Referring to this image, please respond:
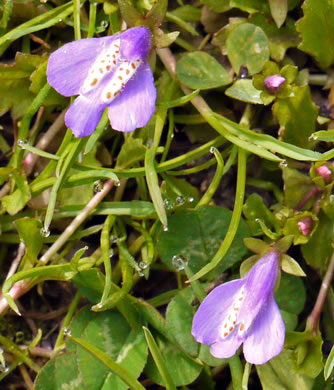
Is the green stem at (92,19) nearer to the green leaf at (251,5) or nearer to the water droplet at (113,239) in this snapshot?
the green leaf at (251,5)

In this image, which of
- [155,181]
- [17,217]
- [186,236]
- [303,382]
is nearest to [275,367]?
[303,382]

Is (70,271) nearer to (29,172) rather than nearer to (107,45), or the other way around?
(29,172)

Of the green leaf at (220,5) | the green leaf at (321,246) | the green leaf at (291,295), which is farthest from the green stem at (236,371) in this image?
the green leaf at (220,5)

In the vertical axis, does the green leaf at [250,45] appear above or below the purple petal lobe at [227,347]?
above

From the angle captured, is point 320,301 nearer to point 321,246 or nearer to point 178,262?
point 321,246

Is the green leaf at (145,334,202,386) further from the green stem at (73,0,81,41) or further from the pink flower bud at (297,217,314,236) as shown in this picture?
the green stem at (73,0,81,41)

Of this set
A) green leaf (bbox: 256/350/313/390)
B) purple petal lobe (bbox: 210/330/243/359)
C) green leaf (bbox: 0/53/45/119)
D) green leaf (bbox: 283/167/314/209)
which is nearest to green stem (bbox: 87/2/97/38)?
green leaf (bbox: 0/53/45/119)
